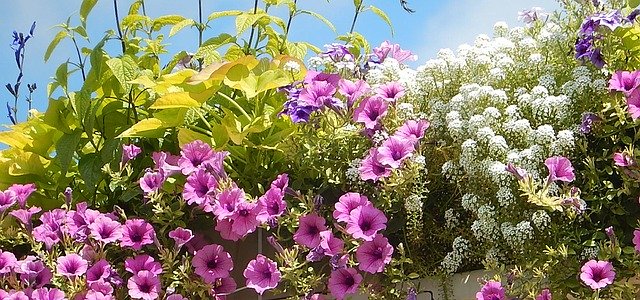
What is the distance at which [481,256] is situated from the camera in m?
1.78

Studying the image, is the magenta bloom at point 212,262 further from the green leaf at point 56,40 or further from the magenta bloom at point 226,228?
the green leaf at point 56,40

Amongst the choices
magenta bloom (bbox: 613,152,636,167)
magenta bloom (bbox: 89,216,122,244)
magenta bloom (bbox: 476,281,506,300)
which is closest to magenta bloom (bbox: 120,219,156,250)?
magenta bloom (bbox: 89,216,122,244)

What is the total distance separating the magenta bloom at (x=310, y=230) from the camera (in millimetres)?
1742

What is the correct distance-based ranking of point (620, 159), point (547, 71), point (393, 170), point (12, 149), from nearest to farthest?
point (620, 159) < point (393, 170) < point (547, 71) < point (12, 149)

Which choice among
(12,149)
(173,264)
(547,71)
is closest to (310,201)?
(173,264)

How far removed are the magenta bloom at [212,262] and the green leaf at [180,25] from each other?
1.83 ft

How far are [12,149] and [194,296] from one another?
81 centimetres

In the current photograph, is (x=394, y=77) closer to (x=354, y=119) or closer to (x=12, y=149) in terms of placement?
(x=354, y=119)

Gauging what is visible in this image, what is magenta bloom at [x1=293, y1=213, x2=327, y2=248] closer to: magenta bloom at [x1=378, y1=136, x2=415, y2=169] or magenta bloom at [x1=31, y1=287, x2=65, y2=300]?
magenta bloom at [x1=378, y1=136, x2=415, y2=169]

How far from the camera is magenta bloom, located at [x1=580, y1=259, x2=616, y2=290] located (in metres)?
1.54

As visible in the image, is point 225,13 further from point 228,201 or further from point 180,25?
point 228,201

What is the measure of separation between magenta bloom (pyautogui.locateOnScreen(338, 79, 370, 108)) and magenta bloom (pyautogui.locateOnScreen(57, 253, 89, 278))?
2.24ft

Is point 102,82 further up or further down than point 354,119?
further up

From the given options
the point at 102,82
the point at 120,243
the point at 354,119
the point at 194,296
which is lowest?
the point at 194,296
